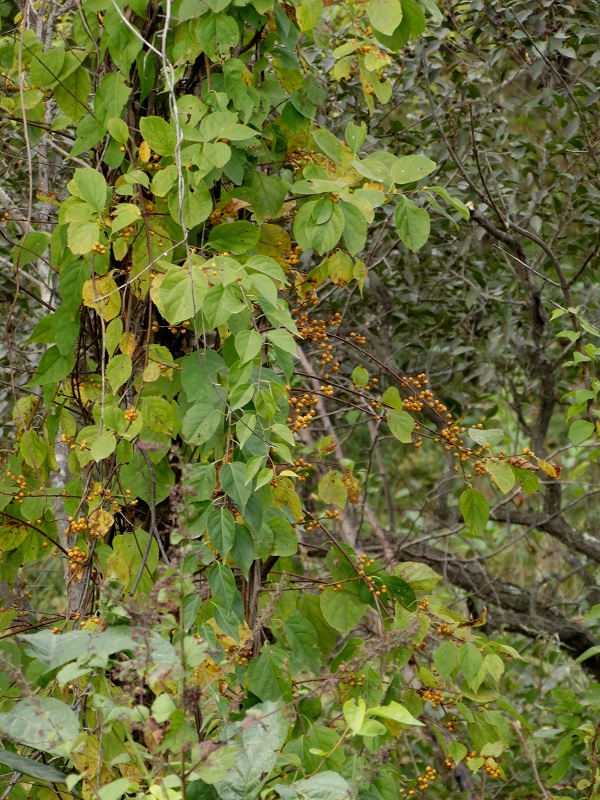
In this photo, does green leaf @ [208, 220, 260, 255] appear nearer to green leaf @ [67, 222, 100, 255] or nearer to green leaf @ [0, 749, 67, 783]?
green leaf @ [67, 222, 100, 255]

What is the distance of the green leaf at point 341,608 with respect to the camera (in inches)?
72.2

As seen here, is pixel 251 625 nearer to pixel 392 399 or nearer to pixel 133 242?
A: pixel 392 399

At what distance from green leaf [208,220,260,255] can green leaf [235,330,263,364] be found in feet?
0.93

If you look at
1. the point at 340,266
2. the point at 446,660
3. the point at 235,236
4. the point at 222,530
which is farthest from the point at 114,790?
the point at 340,266

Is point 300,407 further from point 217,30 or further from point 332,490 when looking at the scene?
point 217,30

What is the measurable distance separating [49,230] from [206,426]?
1.67m

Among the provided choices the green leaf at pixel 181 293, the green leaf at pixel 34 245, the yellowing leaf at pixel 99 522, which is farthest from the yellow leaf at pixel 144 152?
the yellowing leaf at pixel 99 522

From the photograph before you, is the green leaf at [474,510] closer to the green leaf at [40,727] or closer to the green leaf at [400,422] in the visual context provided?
the green leaf at [400,422]

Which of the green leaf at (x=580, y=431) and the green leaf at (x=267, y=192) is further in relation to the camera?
the green leaf at (x=580, y=431)

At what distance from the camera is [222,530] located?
1526 millimetres

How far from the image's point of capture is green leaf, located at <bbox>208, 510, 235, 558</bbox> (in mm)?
1517

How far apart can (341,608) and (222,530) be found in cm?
43

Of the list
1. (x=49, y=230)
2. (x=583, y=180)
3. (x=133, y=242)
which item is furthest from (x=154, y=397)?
(x=583, y=180)

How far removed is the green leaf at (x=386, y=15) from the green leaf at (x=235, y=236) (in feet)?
1.33
